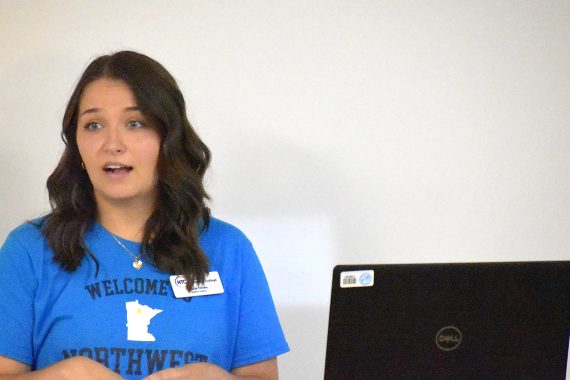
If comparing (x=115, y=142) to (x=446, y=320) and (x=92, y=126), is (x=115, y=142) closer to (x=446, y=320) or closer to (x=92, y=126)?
(x=92, y=126)

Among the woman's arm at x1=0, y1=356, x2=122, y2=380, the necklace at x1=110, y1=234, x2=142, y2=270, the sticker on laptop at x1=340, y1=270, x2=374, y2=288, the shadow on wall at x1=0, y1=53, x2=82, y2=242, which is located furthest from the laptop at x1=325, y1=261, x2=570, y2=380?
the shadow on wall at x1=0, y1=53, x2=82, y2=242

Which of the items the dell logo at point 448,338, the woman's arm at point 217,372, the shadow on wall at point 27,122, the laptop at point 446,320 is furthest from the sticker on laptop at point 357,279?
the shadow on wall at point 27,122

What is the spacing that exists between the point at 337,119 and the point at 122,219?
33.0 inches

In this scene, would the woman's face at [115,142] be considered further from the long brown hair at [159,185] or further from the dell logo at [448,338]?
the dell logo at [448,338]

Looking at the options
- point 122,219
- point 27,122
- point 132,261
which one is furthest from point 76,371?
point 27,122

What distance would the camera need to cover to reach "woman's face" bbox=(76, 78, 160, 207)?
182 centimetres

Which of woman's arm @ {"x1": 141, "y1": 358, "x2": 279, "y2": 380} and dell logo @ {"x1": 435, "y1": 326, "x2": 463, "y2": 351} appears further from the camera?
woman's arm @ {"x1": 141, "y1": 358, "x2": 279, "y2": 380}

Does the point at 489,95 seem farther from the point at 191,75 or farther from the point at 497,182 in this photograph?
the point at 191,75

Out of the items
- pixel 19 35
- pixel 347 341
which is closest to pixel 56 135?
pixel 19 35

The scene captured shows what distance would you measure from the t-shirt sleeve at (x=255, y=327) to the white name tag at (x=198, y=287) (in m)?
0.07

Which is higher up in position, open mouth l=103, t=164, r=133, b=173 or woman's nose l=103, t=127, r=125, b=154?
woman's nose l=103, t=127, r=125, b=154

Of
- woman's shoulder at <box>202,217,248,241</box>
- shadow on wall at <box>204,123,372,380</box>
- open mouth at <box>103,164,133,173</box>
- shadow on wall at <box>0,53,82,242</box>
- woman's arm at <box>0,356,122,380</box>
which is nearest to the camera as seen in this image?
woman's arm at <box>0,356,122,380</box>

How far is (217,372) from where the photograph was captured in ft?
5.58

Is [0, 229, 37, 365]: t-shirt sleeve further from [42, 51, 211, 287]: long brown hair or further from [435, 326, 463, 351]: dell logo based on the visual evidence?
[435, 326, 463, 351]: dell logo
